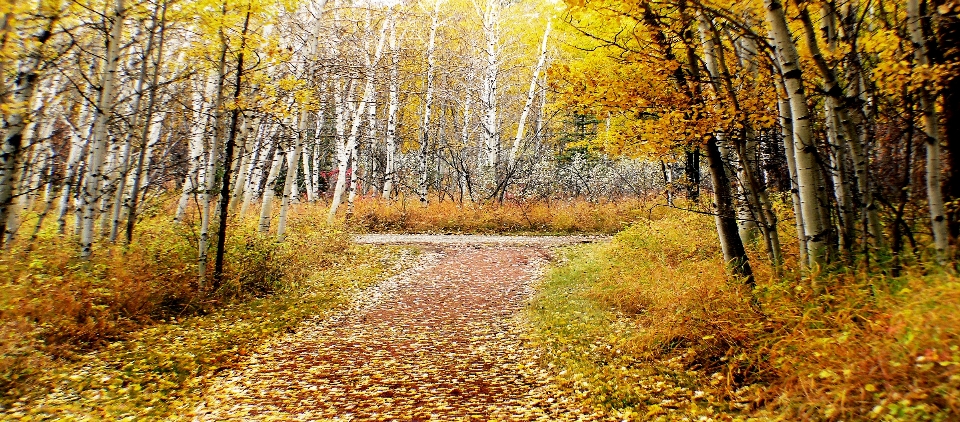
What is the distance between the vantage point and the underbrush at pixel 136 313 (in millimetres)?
5051

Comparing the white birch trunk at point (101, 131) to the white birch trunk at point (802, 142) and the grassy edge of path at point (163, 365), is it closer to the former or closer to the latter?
the grassy edge of path at point (163, 365)

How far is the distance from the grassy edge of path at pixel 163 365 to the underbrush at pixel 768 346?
142 inches

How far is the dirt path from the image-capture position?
194 inches

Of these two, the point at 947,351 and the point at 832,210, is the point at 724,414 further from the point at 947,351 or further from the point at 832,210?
the point at 832,210

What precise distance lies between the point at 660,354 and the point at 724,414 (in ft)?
4.75

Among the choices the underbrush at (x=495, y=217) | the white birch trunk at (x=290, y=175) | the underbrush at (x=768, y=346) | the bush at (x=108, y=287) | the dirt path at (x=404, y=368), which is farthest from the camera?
the underbrush at (x=495, y=217)

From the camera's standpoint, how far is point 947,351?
3.35 metres

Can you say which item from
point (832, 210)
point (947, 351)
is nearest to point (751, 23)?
point (832, 210)

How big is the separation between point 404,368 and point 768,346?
362 centimetres

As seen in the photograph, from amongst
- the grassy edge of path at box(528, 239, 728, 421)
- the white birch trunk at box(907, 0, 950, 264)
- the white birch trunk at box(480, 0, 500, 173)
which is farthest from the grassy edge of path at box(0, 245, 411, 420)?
the white birch trunk at box(480, 0, 500, 173)

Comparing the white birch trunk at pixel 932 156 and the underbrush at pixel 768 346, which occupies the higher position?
the white birch trunk at pixel 932 156

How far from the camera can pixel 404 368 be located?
19.8 feet

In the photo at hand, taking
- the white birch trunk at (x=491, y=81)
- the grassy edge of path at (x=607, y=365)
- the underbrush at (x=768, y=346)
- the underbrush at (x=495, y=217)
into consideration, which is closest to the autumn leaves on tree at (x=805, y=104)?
the underbrush at (x=768, y=346)

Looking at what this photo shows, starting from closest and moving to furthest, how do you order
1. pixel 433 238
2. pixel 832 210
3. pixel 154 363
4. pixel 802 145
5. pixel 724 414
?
pixel 724 414 → pixel 802 145 → pixel 154 363 → pixel 832 210 → pixel 433 238
